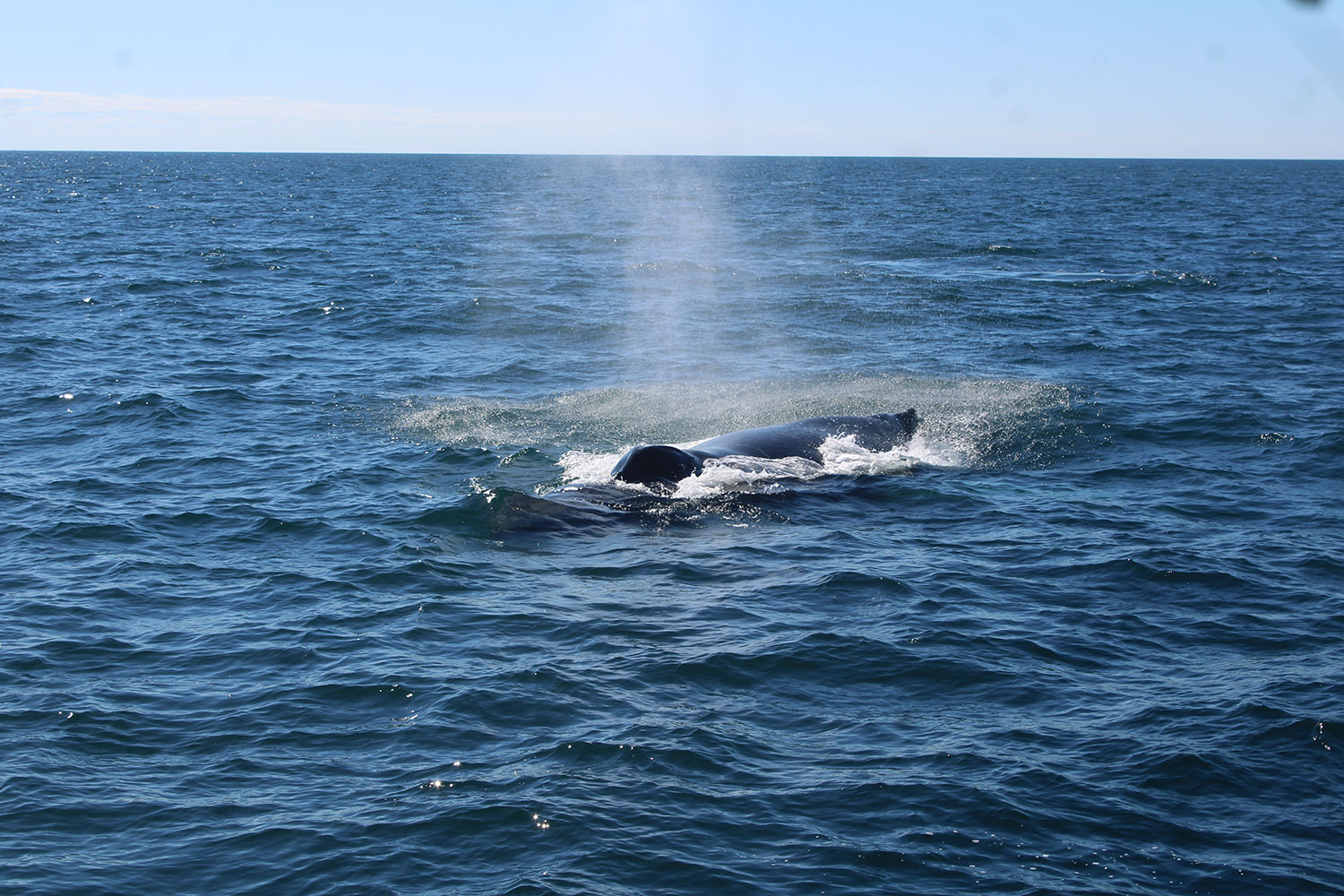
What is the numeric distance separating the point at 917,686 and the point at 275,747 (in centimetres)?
619

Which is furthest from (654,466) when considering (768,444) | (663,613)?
(663,613)

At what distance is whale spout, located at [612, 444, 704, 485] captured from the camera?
55.0 ft

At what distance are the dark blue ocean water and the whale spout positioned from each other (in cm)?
29

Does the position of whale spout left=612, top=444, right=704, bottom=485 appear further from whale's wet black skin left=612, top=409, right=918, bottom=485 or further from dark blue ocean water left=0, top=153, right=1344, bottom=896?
dark blue ocean water left=0, top=153, right=1344, bottom=896

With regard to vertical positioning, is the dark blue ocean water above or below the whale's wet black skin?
below

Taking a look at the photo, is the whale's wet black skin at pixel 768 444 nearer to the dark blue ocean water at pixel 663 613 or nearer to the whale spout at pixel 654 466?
the whale spout at pixel 654 466

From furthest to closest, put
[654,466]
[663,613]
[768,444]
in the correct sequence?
[768,444]
[654,466]
[663,613]

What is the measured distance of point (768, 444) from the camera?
62.0ft

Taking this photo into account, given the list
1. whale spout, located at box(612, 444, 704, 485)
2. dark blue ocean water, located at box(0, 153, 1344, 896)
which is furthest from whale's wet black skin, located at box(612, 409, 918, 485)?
dark blue ocean water, located at box(0, 153, 1344, 896)

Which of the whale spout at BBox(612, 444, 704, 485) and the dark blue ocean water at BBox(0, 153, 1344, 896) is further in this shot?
the whale spout at BBox(612, 444, 704, 485)

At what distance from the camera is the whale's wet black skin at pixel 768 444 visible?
16.9 meters

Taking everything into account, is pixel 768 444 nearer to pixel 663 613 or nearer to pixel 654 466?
pixel 654 466

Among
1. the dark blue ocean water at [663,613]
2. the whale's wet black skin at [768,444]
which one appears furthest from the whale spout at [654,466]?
the dark blue ocean water at [663,613]

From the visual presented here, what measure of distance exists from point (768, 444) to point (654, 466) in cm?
282
